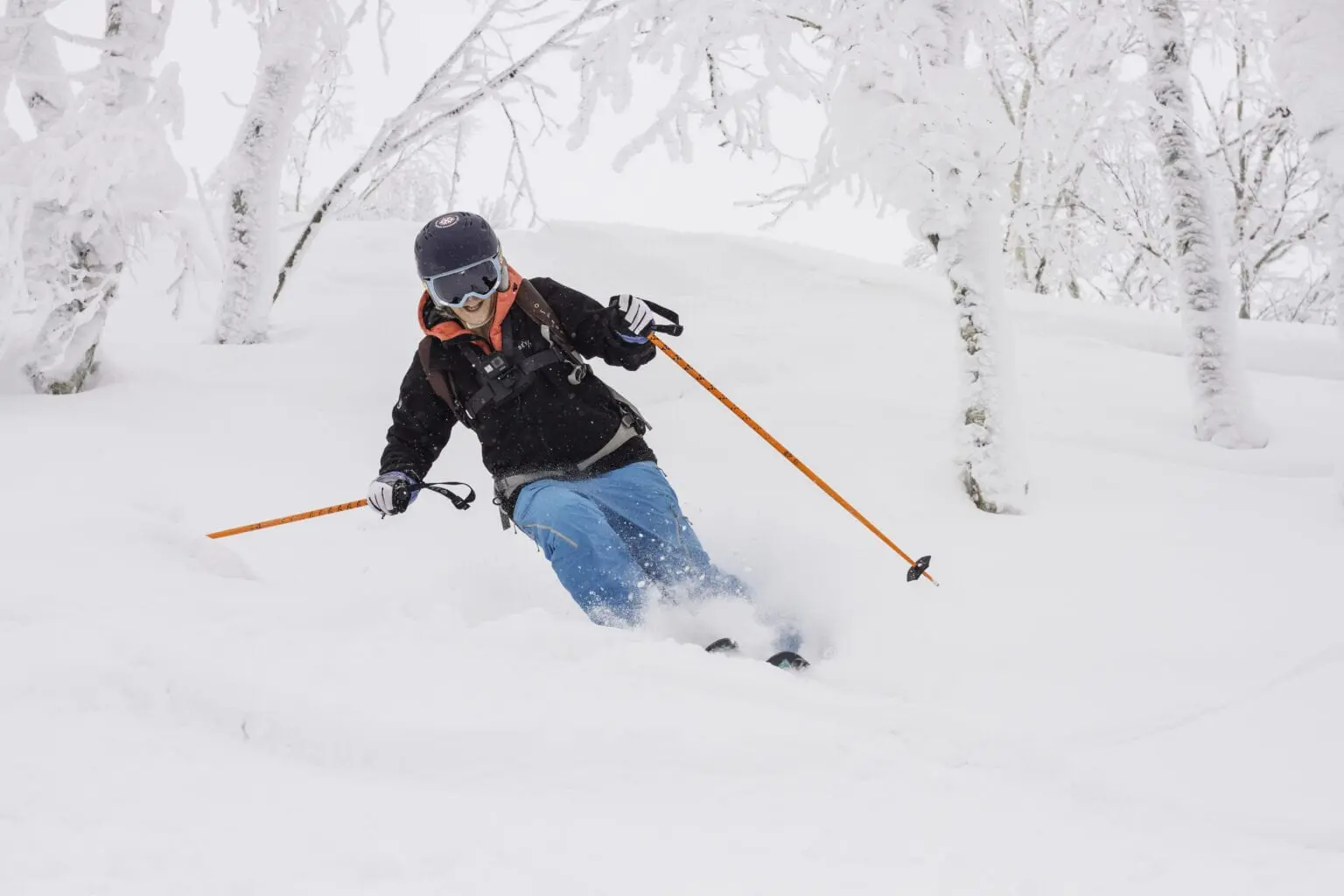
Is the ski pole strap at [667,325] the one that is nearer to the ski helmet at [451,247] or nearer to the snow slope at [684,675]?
the ski helmet at [451,247]

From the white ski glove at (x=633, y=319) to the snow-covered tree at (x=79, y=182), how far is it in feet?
10.4

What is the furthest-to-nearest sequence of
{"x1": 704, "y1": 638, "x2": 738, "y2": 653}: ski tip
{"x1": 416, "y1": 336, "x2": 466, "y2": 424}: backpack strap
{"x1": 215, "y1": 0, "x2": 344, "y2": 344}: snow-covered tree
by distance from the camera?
{"x1": 215, "y1": 0, "x2": 344, "y2": 344}: snow-covered tree, {"x1": 416, "y1": 336, "x2": 466, "y2": 424}: backpack strap, {"x1": 704, "y1": 638, "x2": 738, "y2": 653}: ski tip

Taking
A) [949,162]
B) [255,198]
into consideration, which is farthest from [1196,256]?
[255,198]

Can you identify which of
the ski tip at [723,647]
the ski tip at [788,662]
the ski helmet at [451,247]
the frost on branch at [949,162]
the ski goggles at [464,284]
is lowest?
the ski tip at [723,647]

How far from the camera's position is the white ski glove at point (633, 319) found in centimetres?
404

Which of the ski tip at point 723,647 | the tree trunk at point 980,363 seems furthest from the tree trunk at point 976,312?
the ski tip at point 723,647

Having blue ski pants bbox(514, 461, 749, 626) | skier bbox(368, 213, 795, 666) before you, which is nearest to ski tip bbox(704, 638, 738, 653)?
blue ski pants bbox(514, 461, 749, 626)

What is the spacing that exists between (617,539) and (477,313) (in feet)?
3.98

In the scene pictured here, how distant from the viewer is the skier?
3889 mm

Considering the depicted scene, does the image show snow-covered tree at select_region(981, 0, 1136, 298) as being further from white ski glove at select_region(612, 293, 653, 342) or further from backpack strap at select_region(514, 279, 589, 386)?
backpack strap at select_region(514, 279, 589, 386)

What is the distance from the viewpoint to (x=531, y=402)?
400 cm

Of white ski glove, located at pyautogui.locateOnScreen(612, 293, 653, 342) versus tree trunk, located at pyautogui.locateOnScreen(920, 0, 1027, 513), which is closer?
white ski glove, located at pyautogui.locateOnScreen(612, 293, 653, 342)

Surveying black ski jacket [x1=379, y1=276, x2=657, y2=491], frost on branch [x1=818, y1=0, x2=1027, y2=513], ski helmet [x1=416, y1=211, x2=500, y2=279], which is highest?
frost on branch [x1=818, y1=0, x2=1027, y2=513]

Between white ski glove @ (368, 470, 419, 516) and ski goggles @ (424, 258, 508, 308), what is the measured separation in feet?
2.67
